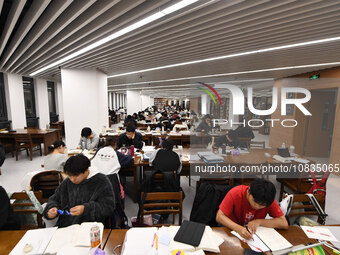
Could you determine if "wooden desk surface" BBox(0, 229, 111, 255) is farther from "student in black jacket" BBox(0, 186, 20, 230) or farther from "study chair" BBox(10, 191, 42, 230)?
"study chair" BBox(10, 191, 42, 230)

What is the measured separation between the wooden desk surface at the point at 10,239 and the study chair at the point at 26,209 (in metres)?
0.40

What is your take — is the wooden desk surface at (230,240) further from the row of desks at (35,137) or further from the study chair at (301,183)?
the row of desks at (35,137)

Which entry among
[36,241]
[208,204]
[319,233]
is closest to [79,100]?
[36,241]

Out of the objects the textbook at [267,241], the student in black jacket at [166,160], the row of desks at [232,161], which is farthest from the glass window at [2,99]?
the textbook at [267,241]

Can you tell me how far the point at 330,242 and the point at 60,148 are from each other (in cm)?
356

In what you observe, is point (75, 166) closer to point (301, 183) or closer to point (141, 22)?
point (141, 22)

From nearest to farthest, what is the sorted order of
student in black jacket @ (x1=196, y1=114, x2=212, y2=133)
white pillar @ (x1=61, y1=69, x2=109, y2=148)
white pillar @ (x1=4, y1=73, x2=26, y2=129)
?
student in black jacket @ (x1=196, y1=114, x2=212, y2=133) → white pillar @ (x1=61, y1=69, x2=109, y2=148) → white pillar @ (x1=4, y1=73, x2=26, y2=129)

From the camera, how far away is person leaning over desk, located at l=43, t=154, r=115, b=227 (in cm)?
182

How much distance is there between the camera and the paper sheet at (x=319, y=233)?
162 centimetres

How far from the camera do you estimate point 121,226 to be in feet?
7.57

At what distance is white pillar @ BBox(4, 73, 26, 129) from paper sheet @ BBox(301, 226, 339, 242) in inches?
413

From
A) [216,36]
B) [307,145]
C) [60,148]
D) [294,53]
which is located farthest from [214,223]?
[307,145]

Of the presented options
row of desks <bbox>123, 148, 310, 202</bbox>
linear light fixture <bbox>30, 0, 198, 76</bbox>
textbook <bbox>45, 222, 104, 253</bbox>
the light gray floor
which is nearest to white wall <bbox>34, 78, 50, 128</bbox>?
the light gray floor

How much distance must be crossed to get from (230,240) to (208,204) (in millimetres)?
600
